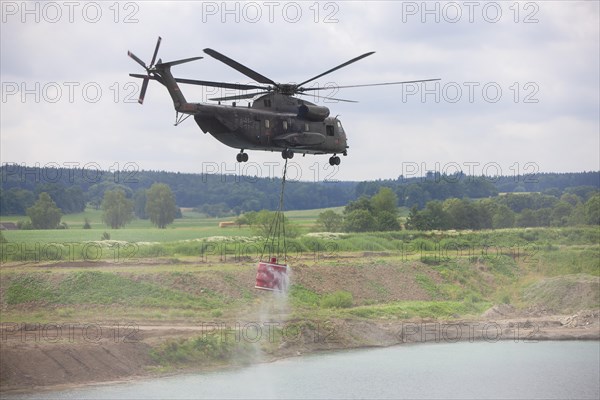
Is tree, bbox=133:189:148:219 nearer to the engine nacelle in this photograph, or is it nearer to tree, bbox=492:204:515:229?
tree, bbox=492:204:515:229

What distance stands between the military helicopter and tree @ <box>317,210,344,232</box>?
8530 centimetres

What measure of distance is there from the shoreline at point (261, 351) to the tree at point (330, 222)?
35258mm

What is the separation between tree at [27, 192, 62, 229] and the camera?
130 meters

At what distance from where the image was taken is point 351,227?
132 metres

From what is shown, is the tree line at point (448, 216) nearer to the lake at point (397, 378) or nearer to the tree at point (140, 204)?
the tree at point (140, 204)

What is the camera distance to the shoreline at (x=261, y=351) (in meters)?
70.9

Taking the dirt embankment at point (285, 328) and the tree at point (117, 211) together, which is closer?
the dirt embankment at point (285, 328)

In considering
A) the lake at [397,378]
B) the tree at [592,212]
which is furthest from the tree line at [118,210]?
the lake at [397,378]

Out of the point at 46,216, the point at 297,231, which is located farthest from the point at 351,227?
the point at 46,216

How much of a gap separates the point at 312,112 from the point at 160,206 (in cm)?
10014

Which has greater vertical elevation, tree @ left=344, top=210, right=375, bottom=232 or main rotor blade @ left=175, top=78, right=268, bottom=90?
main rotor blade @ left=175, top=78, right=268, bottom=90

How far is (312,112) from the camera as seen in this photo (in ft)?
146

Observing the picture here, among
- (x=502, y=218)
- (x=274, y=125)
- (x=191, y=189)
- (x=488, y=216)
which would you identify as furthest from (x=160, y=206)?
(x=274, y=125)

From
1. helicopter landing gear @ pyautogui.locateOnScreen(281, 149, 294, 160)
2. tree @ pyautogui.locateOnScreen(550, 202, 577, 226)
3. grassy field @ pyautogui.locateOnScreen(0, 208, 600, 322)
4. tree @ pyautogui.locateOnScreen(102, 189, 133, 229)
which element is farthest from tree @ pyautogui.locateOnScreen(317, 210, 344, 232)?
helicopter landing gear @ pyautogui.locateOnScreen(281, 149, 294, 160)
